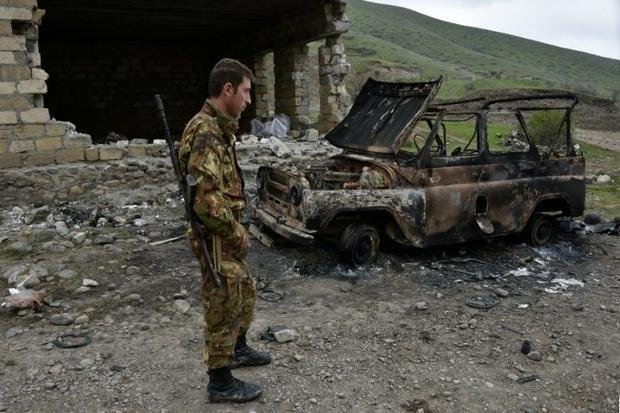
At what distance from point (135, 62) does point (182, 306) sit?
1397 centimetres

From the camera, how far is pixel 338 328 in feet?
14.2

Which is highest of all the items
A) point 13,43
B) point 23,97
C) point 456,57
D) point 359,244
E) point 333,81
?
point 456,57

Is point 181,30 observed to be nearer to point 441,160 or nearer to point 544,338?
point 441,160

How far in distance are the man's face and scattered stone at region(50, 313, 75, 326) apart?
252cm

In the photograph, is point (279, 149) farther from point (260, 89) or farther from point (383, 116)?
point (260, 89)

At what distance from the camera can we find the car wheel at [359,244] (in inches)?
219

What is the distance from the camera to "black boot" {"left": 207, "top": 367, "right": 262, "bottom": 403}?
3.18 m

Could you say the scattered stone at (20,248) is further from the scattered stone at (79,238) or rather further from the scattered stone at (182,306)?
the scattered stone at (182,306)

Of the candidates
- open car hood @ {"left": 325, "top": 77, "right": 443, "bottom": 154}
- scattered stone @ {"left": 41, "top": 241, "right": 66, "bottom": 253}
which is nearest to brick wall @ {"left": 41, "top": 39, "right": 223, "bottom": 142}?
scattered stone @ {"left": 41, "top": 241, "right": 66, "bottom": 253}

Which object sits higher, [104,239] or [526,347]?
[104,239]

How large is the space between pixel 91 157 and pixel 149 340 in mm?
5265

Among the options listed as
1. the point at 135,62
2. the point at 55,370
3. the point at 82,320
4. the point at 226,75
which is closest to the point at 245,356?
the point at 55,370

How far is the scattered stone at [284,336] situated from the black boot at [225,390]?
0.85 meters

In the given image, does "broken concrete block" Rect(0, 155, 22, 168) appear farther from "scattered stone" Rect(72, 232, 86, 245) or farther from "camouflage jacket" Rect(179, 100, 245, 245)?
"camouflage jacket" Rect(179, 100, 245, 245)
